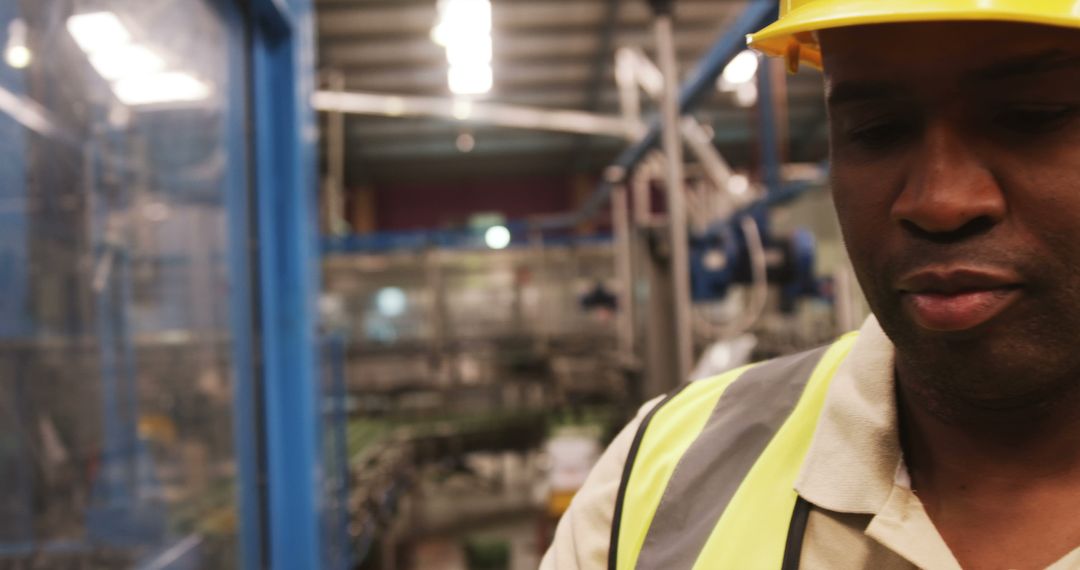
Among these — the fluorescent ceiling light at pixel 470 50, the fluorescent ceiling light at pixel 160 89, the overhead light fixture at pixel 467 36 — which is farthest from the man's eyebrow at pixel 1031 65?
the fluorescent ceiling light at pixel 470 50

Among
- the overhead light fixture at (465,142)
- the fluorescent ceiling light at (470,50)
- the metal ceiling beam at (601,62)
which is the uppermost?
the metal ceiling beam at (601,62)

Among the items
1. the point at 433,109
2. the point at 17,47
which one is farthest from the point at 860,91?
the point at 433,109

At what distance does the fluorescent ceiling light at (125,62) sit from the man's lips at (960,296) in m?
1.33

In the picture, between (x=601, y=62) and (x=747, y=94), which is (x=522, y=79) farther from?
(x=747, y=94)

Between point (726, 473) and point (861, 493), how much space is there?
150 millimetres

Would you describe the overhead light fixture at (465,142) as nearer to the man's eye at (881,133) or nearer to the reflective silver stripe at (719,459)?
the reflective silver stripe at (719,459)

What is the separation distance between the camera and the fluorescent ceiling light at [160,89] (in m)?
1.48

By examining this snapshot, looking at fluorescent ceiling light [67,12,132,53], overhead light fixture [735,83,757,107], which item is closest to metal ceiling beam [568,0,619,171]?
overhead light fixture [735,83,757,107]

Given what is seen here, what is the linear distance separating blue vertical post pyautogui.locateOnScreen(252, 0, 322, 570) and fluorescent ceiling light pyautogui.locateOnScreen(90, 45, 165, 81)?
1.33 feet

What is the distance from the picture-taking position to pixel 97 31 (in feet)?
4.28

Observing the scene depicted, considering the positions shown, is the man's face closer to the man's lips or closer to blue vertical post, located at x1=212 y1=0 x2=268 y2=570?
the man's lips

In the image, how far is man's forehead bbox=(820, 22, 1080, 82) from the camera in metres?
0.59

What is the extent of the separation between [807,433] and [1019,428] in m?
0.20

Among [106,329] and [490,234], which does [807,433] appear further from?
[490,234]
